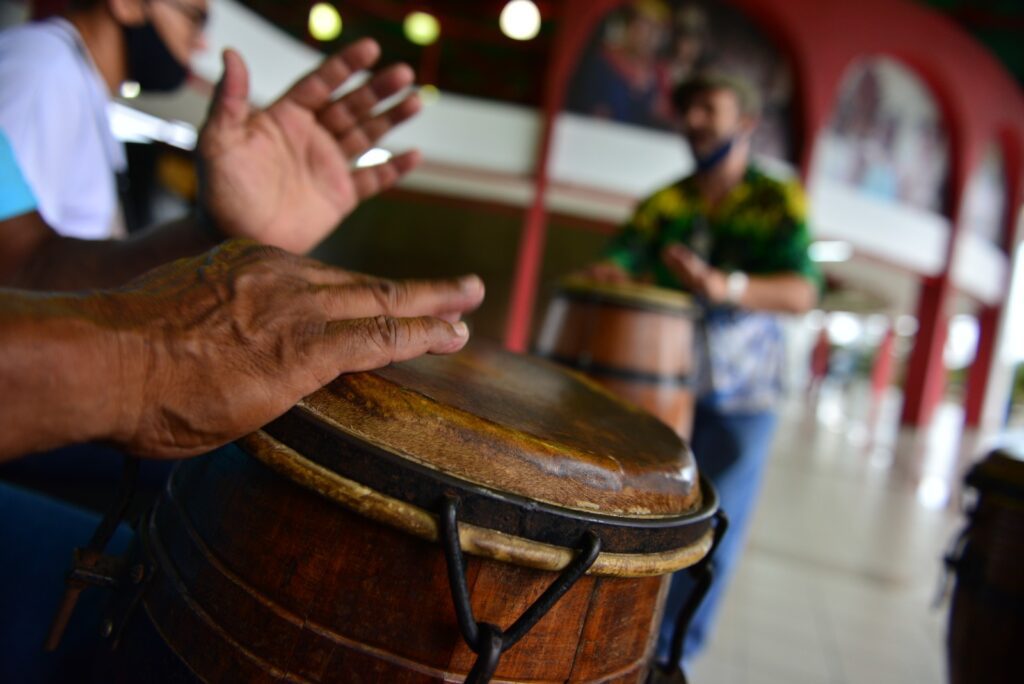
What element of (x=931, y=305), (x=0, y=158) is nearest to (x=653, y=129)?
(x=931, y=305)

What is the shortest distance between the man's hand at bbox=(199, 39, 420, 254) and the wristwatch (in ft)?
3.18

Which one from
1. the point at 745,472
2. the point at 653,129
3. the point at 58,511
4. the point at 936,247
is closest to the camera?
the point at 58,511

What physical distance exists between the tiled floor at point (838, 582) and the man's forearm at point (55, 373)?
2240 millimetres

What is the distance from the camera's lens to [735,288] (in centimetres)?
192

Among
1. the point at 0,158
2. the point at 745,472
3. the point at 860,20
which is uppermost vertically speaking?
the point at 860,20

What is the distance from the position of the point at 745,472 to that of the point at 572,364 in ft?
2.20

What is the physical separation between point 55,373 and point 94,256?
82 cm

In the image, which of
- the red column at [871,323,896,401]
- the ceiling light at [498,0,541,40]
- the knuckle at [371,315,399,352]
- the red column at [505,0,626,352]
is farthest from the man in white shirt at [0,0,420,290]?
the red column at [871,323,896,401]

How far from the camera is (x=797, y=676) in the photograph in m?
2.34

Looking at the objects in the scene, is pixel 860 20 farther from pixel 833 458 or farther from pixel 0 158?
pixel 0 158

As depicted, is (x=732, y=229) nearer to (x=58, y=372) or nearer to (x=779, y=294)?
(x=779, y=294)

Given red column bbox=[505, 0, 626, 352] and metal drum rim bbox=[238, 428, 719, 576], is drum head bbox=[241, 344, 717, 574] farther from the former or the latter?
red column bbox=[505, 0, 626, 352]

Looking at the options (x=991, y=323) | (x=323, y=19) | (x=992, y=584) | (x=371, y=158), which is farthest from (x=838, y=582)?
(x=991, y=323)

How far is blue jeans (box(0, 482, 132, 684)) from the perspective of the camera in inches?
30.7
